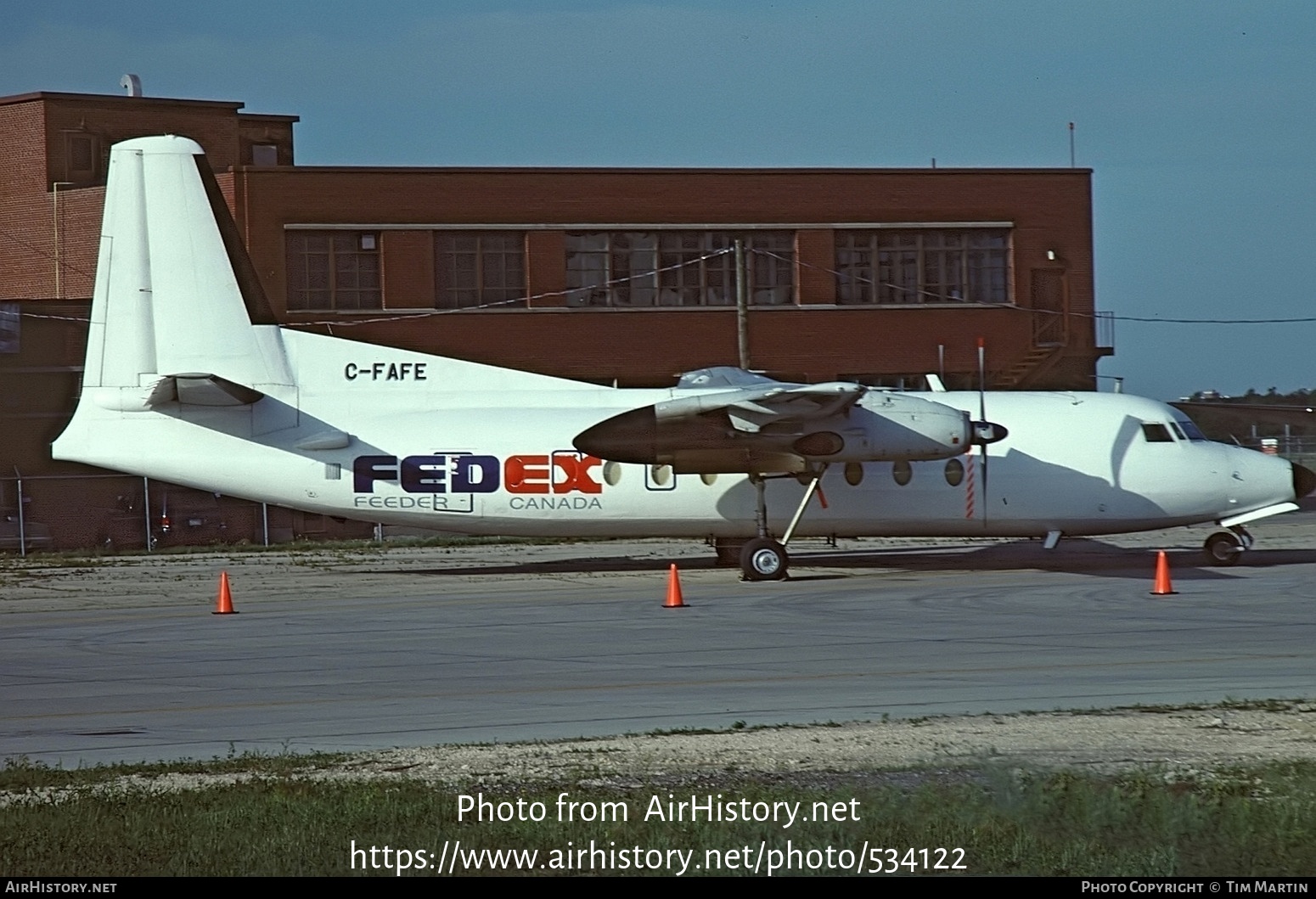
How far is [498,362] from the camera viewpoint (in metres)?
45.5

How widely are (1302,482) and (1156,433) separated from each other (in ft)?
8.09

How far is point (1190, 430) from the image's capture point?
25.9 meters

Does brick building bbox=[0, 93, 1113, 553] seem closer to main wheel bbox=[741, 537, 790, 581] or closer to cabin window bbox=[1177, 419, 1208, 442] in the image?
cabin window bbox=[1177, 419, 1208, 442]

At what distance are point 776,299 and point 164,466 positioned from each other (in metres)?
26.4

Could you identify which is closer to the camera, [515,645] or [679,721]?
[679,721]

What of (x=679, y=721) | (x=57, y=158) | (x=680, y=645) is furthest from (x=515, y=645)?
(x=57, y=158)

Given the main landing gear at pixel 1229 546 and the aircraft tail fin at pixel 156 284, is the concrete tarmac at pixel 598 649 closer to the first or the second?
the main landing gear at pixel 1229 546

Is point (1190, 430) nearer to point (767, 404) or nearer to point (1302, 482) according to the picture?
point (1302, 482)

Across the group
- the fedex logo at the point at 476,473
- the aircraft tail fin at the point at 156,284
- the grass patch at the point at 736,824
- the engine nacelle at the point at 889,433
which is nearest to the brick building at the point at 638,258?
the aircraft tail fin at the point at 156,284

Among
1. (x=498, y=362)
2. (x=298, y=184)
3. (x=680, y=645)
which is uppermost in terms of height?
(x=298, y=184)

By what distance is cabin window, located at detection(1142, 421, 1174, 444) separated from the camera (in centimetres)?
2553

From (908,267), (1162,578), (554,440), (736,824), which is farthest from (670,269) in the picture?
(736,824)

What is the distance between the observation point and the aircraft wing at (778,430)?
23.4 m
